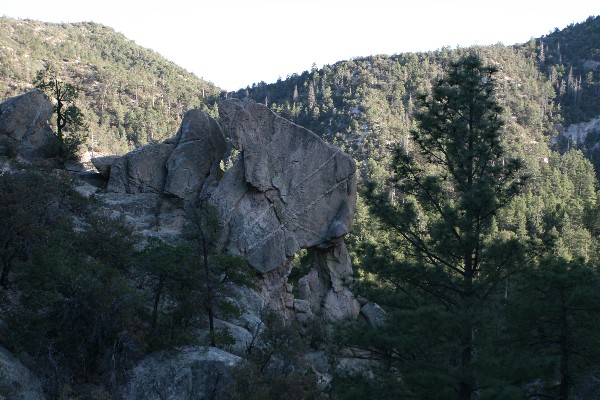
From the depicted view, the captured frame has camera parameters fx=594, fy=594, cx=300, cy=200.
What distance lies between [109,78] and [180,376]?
3701 inches

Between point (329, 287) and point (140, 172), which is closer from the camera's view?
point (140, 172)

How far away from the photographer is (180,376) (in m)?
17.4

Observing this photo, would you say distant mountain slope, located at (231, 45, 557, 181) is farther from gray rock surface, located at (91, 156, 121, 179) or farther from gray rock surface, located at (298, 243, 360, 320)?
gray rock surface, located at (91, 156, 121, 179)

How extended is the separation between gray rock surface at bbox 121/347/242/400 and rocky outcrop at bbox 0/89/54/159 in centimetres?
1743

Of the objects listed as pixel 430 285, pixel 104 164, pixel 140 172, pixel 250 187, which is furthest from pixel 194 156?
pixel 430 285

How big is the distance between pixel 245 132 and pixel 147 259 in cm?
1249

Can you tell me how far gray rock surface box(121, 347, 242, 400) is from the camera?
17000 mm

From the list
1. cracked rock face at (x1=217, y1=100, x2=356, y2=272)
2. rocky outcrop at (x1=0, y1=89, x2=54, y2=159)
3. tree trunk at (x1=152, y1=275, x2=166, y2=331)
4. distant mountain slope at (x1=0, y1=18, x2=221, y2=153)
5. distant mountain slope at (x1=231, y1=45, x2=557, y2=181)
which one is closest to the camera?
tree trunk at (x1=152, y1=275, x2=166, y2=331)

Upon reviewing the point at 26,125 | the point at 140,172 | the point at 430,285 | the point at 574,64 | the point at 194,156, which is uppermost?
the point at 574,64

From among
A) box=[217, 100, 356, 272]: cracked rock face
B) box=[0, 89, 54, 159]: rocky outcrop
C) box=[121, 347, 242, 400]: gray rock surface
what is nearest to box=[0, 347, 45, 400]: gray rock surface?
box=[121, 347, 242, 400]: gray rock surface

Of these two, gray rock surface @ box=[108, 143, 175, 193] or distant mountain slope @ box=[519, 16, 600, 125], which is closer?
gray rock surface @ box=[108, 143, 175, 193]

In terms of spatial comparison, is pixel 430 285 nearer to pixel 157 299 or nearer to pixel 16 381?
pixel 157 299

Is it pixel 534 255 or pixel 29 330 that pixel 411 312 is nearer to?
pixel 534 255

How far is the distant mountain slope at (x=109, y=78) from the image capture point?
86.0 meters
